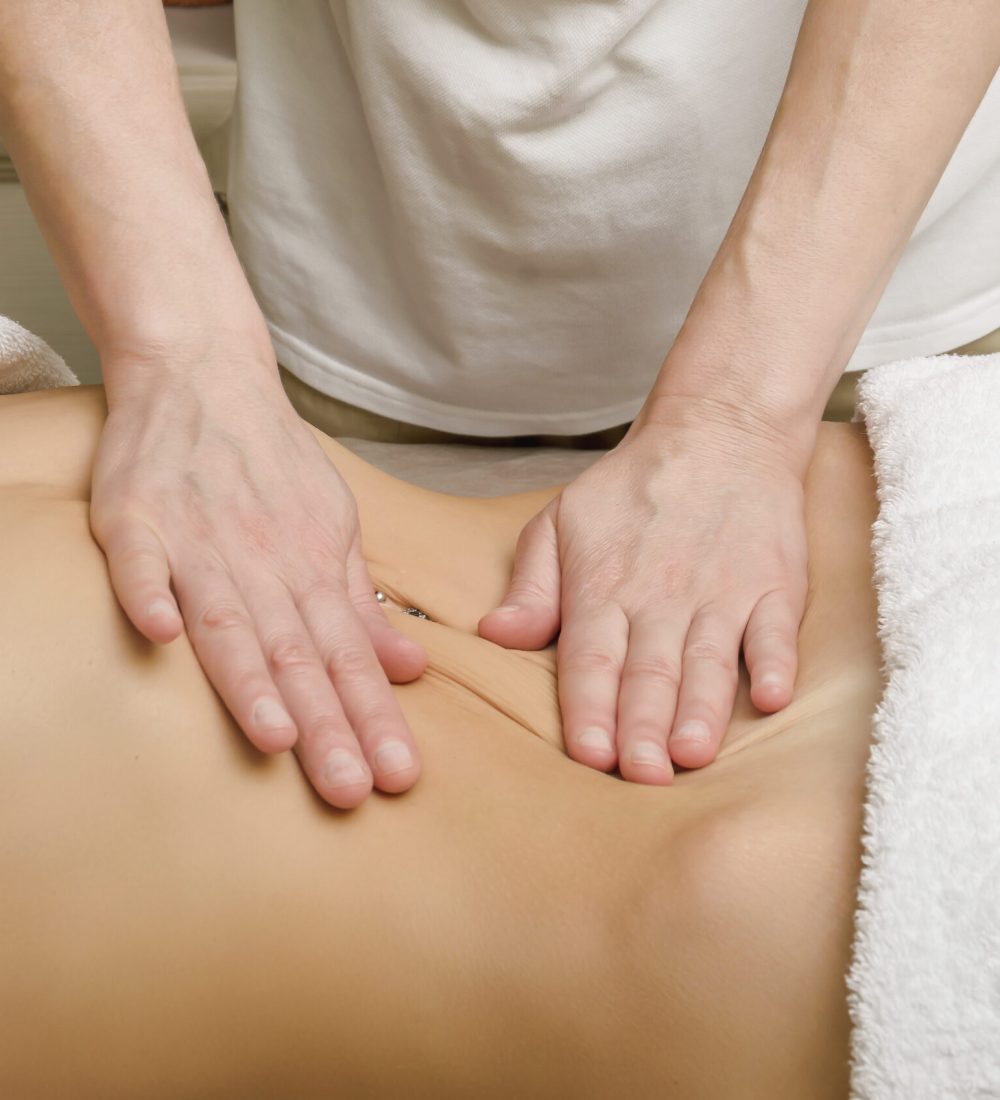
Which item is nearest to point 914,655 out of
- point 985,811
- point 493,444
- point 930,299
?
point 985,811

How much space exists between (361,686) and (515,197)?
2.16 feet

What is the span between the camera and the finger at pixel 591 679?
2.48ft

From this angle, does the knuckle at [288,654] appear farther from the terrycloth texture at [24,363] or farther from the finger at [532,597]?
the terrycloth texture at [24,363]

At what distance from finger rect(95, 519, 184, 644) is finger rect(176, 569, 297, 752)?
23mm

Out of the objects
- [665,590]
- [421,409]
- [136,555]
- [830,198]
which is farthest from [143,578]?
[421,409]

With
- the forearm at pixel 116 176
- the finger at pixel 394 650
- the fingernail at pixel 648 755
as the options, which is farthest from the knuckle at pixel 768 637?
the forearm at pixel 116 176

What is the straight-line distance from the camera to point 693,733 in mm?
746

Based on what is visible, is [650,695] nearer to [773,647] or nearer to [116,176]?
[773,647]

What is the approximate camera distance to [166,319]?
3.07 feet

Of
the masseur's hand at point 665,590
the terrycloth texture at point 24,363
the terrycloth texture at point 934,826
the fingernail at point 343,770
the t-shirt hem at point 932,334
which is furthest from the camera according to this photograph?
the t-shirt hem at point 932,334

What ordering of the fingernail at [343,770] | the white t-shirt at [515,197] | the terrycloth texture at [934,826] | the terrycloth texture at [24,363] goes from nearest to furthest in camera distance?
the terrycloth texture at [934,826] < the fingernail at [343,770] < the terrycloth texture at [24,363] < the white t-shirt at [515,197]

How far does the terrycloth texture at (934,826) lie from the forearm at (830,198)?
0.71 ft

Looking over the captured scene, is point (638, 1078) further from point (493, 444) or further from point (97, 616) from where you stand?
point (493, 444)

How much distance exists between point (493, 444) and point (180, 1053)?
90 centimetres
